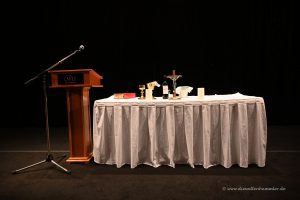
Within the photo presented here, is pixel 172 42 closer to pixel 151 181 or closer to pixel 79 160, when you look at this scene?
pixel 79 160

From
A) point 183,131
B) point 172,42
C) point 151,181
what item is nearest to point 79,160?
point 151,181

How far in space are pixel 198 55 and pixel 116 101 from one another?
2.76 meters

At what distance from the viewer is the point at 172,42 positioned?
4.70 m

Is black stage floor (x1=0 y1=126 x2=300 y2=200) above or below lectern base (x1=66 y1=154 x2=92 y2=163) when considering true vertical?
below

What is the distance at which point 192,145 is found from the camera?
247cm

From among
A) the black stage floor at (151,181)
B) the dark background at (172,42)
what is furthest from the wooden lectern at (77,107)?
the dark background at (172,42)

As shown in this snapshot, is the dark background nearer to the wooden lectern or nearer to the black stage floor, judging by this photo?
the black stage floor

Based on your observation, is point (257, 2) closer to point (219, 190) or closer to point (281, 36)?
point (281, 36)

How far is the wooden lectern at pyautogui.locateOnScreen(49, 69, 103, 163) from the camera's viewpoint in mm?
2621

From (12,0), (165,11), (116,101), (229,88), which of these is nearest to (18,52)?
(12,0)

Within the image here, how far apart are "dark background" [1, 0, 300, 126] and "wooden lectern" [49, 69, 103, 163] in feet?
7.29

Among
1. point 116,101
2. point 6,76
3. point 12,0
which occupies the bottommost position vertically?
point 116,101

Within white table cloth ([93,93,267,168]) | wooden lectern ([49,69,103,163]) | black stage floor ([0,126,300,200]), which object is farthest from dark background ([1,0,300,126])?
white table cloth ([93,93,267,168])

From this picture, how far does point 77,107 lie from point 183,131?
133 centimetres
